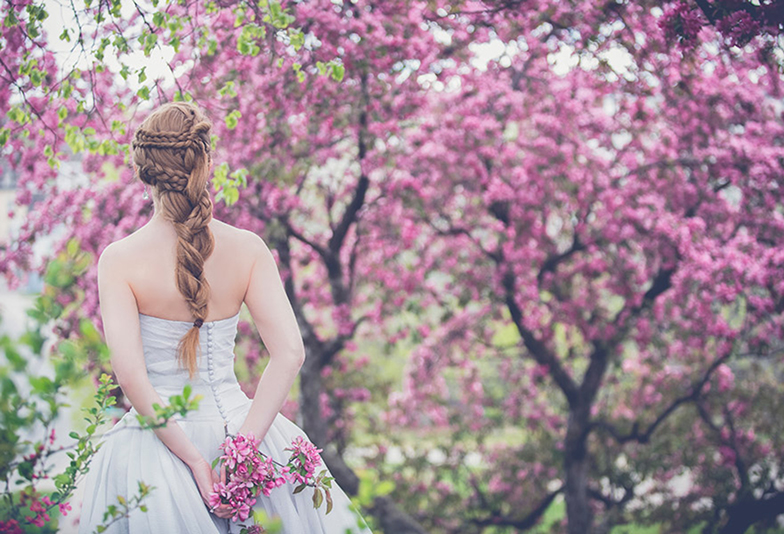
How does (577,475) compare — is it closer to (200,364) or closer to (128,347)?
(200,364)

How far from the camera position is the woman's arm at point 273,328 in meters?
2.25

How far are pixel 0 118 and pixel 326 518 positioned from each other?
6.22 metres

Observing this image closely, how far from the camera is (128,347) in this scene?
2072 mm

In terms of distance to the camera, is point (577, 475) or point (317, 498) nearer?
point (317, 498)

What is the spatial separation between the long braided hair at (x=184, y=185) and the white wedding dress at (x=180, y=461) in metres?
0.07

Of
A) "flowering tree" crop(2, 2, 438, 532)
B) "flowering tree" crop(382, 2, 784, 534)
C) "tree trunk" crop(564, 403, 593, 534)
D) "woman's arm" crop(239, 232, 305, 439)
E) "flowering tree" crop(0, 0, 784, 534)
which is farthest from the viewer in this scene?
"tree trunk" crop(564, 403, 593, 534)

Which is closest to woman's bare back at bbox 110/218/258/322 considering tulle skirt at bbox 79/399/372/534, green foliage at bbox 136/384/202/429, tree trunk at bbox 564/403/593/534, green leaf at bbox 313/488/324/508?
tulle skirt at bbox 79/399/372/534

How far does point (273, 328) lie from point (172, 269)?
0.40 m

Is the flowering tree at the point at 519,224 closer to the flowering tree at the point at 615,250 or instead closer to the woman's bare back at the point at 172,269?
the flowering tree at the point at 615,250

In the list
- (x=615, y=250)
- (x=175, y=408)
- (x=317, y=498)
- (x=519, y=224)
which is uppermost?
(x=175, y=408)

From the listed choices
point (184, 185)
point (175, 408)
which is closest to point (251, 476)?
point (175, 408)

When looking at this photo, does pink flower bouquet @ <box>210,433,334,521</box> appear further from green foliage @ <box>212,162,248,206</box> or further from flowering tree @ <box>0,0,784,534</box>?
flowering tree @ <box>0,0,784,534</box>

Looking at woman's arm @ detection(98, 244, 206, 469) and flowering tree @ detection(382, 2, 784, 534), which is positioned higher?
woman's arm @ detection(98, 244, 206, 469)

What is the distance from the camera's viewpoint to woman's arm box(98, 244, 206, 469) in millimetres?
2062
